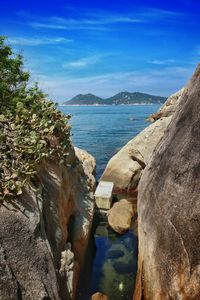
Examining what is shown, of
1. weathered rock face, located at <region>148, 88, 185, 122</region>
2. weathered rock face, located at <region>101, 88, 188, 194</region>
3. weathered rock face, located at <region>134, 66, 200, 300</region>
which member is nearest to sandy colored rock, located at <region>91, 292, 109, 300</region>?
weathered rock face, located at <region>134, 66, 200, 300</region>

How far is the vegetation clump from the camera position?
27.1 ft

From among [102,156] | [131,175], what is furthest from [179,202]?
[102,156]

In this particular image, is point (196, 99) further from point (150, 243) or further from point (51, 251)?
point (51, 251)

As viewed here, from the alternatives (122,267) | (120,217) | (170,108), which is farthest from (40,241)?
(170,108)

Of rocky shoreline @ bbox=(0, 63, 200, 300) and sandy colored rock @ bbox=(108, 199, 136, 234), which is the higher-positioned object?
rocky shoreline @ bbox=(0, 63, 200, 300)

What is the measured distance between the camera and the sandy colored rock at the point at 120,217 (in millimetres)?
16547

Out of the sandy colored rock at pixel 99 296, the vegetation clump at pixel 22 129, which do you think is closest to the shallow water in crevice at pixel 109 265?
the sandy colored rock at pixel 99 296

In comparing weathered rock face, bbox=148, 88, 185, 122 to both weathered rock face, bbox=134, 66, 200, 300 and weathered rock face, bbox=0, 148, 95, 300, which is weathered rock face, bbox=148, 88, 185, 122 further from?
weathered rock face, bbox=134, 66, 200, 300

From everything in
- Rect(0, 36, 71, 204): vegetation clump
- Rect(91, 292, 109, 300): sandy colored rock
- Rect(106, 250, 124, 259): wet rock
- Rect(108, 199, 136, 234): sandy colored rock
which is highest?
Rect(0, 36, 71, 204): vegetation clump

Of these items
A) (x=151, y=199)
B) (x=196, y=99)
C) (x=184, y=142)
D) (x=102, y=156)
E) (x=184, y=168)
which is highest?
(x=196, y=99)

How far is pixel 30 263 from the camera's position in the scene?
7.18 metres

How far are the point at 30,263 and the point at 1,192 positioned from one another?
66.7 inches

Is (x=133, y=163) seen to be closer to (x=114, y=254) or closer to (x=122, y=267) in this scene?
(x=114, y=254)

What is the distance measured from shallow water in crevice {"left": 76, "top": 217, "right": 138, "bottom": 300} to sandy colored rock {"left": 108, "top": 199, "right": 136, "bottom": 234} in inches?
12.3
